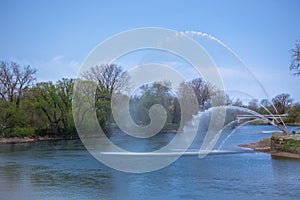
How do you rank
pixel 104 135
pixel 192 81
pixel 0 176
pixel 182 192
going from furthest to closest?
pixel 104 135 → pixel 192 81 → pixel 0 176 → pixel 182 192

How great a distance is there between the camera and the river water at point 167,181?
41.4 ft

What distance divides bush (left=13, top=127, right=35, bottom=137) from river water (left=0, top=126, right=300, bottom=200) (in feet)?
90.3

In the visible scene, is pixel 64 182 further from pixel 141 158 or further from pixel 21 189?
pixel 141 158

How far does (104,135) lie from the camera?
167 ft

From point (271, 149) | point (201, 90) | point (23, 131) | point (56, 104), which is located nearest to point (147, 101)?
point (201, 90)

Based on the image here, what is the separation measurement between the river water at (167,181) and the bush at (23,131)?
1083 inches

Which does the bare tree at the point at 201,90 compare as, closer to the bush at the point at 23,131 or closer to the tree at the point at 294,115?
Answer: the tree at the point at 294,115

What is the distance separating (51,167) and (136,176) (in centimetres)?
663

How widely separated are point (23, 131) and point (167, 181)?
38186 millimetres

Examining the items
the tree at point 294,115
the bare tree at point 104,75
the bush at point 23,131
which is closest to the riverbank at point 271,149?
the tree at point 294,115

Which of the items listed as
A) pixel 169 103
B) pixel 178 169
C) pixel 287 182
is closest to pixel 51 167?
pixel 178 169

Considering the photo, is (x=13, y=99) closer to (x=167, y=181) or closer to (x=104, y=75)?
(x=104, y=75)

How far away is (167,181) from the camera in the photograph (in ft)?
49.5

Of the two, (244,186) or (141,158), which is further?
(141,158)
